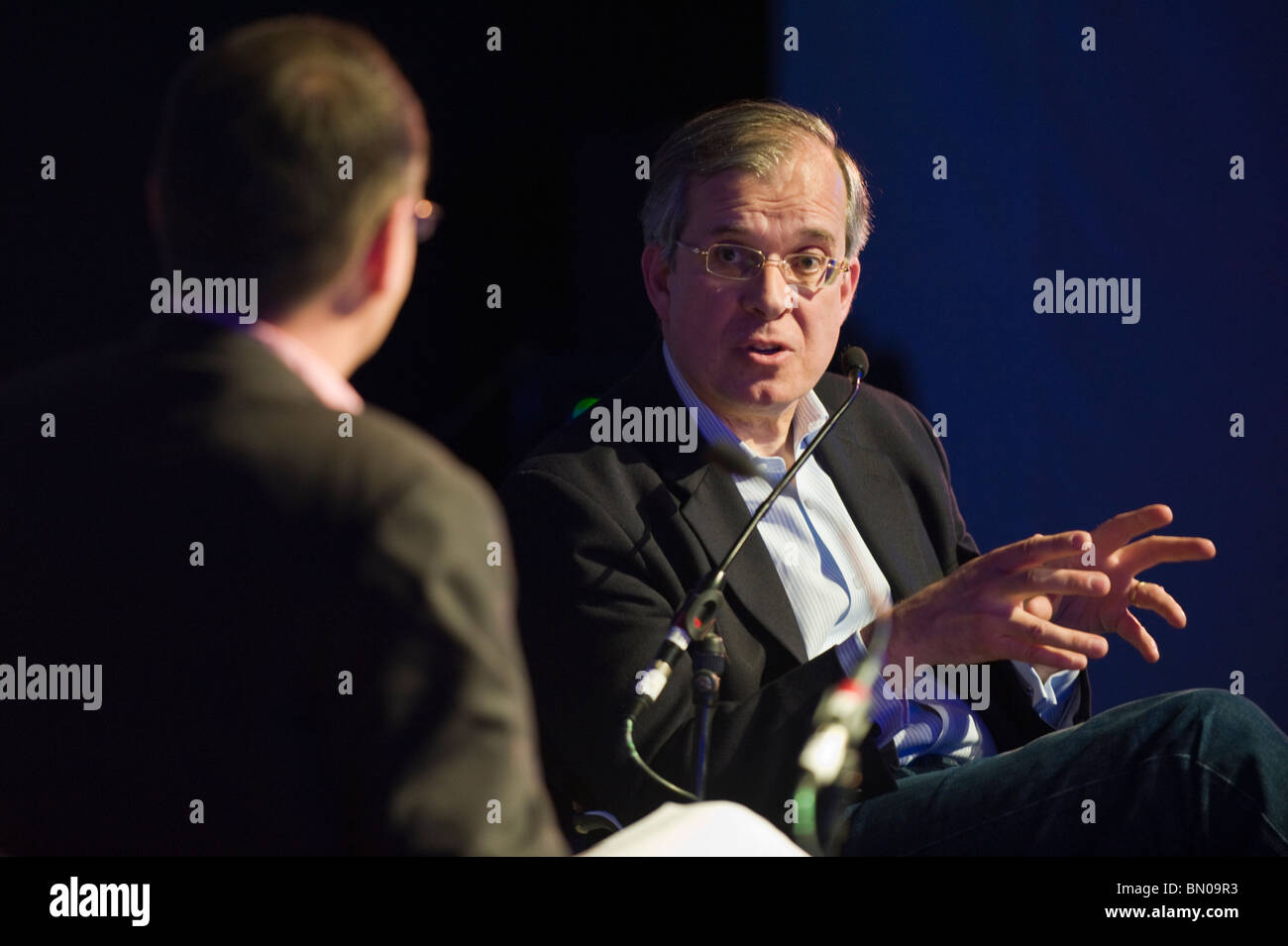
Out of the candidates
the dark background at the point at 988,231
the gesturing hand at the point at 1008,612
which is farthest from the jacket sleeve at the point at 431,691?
the dark background at the point at 988,231

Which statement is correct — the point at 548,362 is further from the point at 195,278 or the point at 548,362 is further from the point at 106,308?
the point at 195,278

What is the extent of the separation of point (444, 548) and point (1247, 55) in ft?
8.33

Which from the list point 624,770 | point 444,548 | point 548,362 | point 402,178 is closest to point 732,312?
point 548,362

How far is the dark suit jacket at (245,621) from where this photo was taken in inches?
34.2

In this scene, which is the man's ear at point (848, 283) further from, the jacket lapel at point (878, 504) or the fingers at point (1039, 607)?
the fingers at point (1039, 607)

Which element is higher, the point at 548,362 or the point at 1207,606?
the point at 548,362

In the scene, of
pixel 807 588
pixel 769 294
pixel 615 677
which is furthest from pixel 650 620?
pixel 769 294

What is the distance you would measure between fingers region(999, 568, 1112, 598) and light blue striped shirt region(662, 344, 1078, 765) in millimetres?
313

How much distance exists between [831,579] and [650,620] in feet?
1.23

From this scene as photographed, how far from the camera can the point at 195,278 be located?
1.03 meters

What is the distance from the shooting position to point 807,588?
1991mm

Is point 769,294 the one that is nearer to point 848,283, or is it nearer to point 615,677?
point 848,283

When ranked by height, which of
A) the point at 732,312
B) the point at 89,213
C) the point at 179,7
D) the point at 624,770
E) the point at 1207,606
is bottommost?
the point at 624,770

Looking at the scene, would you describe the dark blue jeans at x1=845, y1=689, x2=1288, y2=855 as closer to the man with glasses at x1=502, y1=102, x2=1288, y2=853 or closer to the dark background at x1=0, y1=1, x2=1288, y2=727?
the man with glasses at x1=502, y1=102, x2=1288, y2=853
